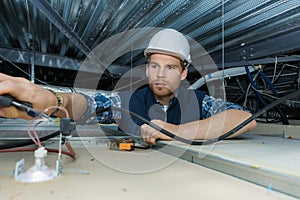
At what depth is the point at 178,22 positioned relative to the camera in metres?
1.24

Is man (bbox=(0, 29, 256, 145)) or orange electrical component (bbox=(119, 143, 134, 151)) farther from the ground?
man (bbox=(0, 29, 256, 145))

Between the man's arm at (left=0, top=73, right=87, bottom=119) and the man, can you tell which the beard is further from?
the man's arm at (left=0, top=73, right=87, bottom=119)

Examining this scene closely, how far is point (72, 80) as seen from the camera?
317 cm

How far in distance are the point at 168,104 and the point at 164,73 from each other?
0.20 meters

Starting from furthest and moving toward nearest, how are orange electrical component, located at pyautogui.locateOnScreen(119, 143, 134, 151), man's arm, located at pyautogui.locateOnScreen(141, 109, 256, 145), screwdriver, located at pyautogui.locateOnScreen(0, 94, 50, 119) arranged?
man's arm, located at pyautogui.locateOnScreen(141, 109, 256, 145) < orange electrical component, located at pyautogui.locateOnScreen(119, 143, 134, 151) < screwdriver, located at pyautogui.locateOnScreen(0, 94, 50, 119)

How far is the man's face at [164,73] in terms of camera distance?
1074 millimetres

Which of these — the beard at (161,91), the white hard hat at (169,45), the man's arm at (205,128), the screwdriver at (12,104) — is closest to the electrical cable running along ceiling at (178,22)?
the white hard hat at (169,45)

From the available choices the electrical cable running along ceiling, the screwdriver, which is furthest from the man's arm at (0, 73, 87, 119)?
the electrical cable running along ceiling

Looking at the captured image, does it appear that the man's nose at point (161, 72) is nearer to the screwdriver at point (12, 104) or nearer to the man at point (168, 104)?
the man at point (168, 104)

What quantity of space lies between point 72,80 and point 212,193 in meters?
3.13

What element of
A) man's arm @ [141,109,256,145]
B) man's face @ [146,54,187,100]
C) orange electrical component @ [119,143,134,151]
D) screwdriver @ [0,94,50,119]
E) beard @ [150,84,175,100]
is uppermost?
man's face @ [146,54,187,100]

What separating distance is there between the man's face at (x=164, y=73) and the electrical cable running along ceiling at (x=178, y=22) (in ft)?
0.85

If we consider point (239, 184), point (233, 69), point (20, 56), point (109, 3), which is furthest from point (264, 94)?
point (20, 56)

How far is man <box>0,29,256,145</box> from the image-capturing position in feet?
2.65
